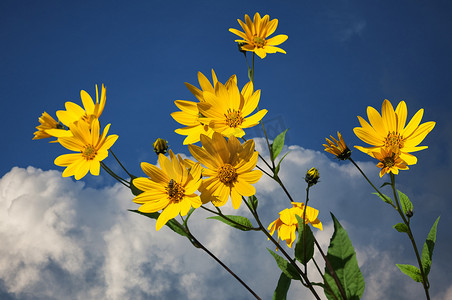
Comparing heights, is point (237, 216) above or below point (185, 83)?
below

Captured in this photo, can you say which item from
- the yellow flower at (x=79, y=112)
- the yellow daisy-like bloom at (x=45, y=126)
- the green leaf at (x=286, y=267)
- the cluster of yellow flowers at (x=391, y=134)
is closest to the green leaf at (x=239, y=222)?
the green leaf at (x=286, y=267)

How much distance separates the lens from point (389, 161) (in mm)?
1307

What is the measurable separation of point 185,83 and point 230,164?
1.11 ft

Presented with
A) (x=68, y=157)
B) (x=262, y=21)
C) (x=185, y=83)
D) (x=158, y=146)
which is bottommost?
(x=68, y=157)

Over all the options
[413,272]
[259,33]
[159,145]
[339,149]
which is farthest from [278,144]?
[413,272]

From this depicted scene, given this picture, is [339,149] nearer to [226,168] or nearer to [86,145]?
→ [226,168]

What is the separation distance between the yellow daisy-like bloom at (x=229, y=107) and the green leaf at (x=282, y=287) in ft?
1.89

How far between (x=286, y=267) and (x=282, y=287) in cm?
13

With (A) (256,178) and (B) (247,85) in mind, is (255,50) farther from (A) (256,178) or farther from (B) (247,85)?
(A) (256,178)

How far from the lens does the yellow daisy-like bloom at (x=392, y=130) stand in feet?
4.46

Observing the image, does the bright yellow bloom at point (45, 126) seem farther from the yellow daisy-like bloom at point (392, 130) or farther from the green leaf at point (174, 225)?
the yellow daisy-like bloom at point (392, 130)

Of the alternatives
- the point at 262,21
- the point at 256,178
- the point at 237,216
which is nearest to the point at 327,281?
the point at 237,216

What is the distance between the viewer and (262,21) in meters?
1.80

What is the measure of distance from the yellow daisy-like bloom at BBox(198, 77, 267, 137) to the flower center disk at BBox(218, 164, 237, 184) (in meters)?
0.14
